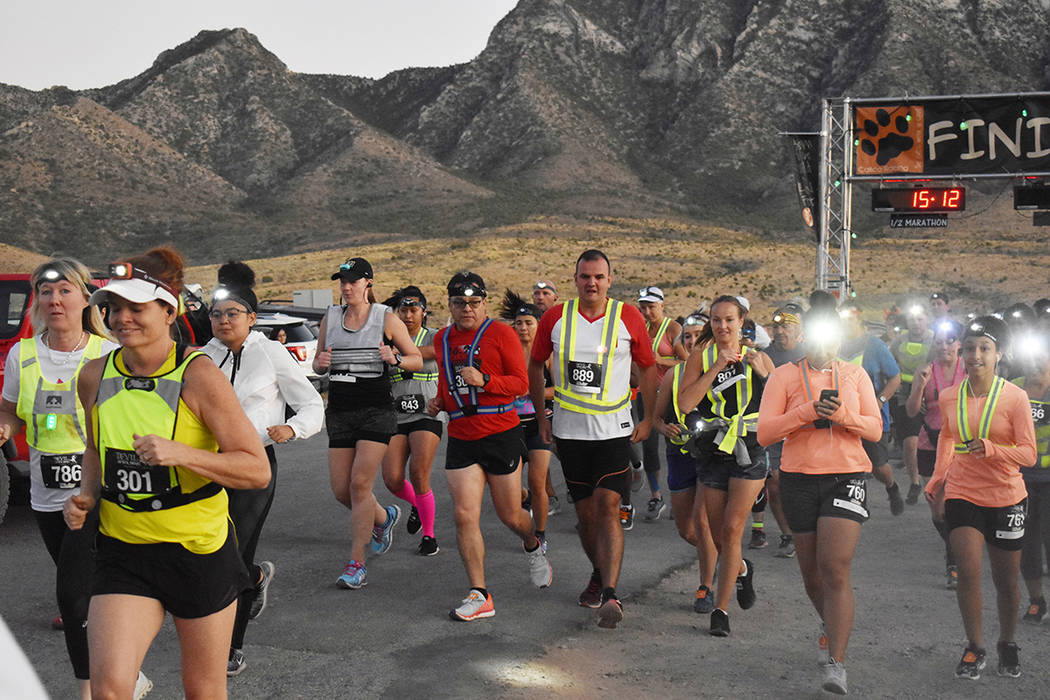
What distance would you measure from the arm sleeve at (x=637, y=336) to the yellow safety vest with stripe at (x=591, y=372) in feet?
0.17

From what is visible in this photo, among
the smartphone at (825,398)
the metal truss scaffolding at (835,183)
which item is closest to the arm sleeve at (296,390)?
the smartphone at (825,398)

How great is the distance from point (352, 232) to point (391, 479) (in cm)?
8484

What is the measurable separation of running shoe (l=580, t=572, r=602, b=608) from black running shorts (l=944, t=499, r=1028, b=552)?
2.12 metres

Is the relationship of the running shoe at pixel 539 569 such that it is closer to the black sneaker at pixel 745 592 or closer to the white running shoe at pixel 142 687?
the black sneaker at pixel 745 592

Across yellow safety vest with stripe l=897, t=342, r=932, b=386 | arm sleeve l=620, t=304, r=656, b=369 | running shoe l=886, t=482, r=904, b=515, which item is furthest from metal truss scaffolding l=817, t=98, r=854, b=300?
arm sleeve l=620, t=304, r=656, b=369

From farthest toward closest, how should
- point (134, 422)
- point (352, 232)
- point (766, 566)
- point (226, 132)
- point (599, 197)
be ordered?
point (226, 132), point (599, 197), point (352, 232), point (766, 566), point (134, 422)

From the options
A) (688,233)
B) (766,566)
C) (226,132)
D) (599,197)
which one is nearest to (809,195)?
(766,566)

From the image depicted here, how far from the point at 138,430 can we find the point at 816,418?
329cm

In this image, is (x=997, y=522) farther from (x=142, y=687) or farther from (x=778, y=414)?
(x=142, y=687)

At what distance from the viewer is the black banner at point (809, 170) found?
2117 cm

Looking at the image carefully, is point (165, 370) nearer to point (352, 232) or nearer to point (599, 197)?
point (352, 232)

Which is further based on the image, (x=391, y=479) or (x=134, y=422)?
(x=391, y=479)

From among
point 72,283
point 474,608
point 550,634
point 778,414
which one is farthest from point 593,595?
point 72,283

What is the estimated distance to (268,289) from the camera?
54.2 metres
